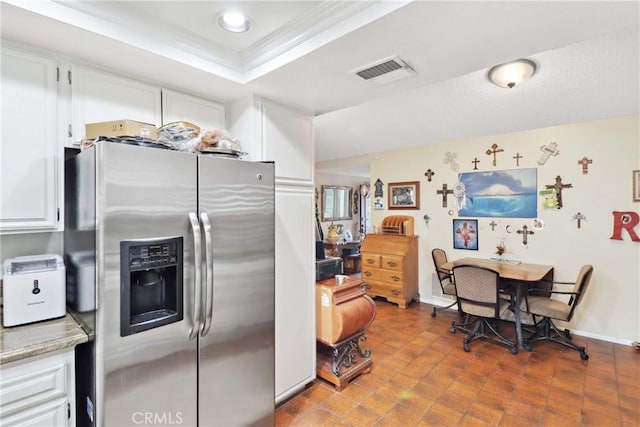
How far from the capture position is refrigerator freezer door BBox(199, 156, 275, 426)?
1.61 m

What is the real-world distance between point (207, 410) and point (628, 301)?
4.16 meters

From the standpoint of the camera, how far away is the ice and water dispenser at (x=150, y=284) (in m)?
1.33

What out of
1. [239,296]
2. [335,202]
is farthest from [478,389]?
[335,202]

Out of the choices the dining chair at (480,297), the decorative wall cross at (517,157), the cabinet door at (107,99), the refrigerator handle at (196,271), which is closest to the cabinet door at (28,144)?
the cabinet door at (107,99)

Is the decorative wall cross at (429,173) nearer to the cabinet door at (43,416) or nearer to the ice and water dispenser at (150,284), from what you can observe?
the ice and water dispenser at (150,284)

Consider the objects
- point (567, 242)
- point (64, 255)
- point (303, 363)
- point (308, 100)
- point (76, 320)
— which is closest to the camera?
point (76, 320)

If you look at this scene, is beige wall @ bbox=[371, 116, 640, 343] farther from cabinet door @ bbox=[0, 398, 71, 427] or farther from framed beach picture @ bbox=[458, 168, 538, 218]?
cabinet door @ bbox=[0, 398, 71, 427]

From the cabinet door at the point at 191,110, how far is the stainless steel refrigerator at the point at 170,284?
2.09ft

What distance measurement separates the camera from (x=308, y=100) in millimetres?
2283

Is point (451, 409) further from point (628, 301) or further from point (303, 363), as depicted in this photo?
point (628, 301)

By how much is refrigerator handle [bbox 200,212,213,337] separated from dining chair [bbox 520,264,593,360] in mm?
3157

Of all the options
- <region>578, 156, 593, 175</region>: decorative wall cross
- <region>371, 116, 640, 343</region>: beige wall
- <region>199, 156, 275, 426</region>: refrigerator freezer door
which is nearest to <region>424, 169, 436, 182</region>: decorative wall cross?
<region>371, 116, 640, 343</region>: beige wall

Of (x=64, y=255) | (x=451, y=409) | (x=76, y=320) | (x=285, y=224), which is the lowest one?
(x=451, y=409)

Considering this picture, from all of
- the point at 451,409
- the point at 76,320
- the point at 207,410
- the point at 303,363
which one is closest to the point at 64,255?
the point at 76,320
